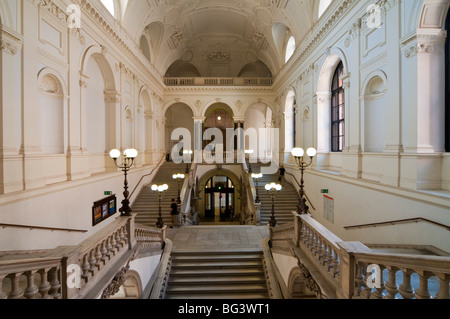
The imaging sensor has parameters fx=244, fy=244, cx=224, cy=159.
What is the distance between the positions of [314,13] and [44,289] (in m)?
15.5

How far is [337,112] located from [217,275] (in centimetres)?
973

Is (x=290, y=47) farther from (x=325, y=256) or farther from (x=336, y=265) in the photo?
(x=336, y=265)


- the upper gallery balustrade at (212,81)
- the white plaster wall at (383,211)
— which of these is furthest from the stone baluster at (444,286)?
the upper gallery balustrade at (212,81)

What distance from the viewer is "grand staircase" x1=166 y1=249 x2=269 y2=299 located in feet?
27.1

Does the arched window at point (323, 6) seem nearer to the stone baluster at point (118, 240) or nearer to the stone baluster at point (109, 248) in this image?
the stone baluster at point (118, 240)

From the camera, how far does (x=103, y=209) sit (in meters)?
10.4

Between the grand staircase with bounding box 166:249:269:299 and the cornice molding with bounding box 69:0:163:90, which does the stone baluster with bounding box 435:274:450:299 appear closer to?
the grand staircase with bounding box 166:249:269:299

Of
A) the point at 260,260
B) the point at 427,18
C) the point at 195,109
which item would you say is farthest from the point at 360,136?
the point at 195,109

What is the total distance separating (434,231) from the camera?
5.77 metres

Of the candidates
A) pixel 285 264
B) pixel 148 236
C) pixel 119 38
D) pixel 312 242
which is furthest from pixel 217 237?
pixel 119 38

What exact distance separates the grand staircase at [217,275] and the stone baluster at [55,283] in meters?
5.05

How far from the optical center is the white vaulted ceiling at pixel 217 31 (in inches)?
589
